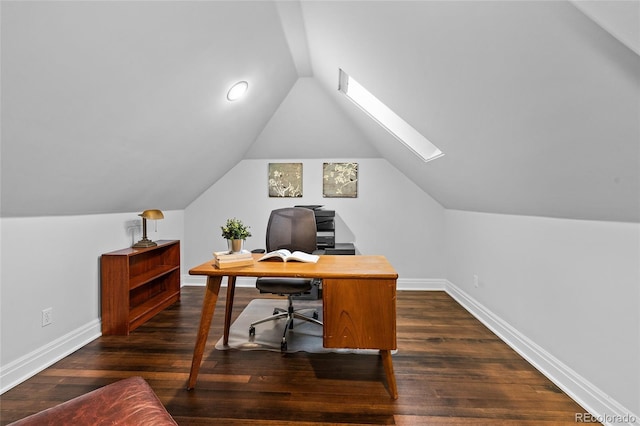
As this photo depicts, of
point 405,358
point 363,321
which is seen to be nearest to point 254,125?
point 363,321

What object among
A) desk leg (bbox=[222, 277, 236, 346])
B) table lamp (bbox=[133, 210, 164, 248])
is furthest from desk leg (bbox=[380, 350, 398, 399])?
table lamp (bbox=[133, 210, 164, 248])

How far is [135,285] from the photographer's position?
9.46 feet

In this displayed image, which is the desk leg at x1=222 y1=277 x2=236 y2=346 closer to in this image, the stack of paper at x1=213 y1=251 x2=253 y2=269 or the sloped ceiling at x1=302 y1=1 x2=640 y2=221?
the stack of paper at x1=213 y1=251 x2=253 y2=269

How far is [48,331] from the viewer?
2.26 metres

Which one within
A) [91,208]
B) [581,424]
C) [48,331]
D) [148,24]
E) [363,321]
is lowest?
[581,424]

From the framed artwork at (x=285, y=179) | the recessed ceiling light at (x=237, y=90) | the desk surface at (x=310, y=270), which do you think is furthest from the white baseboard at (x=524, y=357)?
the framed artwork at (x=285, y=179)

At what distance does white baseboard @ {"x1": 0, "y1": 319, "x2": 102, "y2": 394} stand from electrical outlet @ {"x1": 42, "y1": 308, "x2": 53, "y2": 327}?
16 centimetres

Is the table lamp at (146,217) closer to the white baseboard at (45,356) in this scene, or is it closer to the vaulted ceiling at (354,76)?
the vaulted ceiling at (354,76)

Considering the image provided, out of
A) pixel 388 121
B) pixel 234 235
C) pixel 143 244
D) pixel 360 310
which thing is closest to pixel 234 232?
pixel 234 235

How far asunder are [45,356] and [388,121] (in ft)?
11.5

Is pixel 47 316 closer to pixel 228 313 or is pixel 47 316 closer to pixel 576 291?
pixel 228 313

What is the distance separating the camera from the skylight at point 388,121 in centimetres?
306

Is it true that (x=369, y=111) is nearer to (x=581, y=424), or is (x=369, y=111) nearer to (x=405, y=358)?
(x=405, y=358)

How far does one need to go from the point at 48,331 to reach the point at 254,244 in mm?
2412
